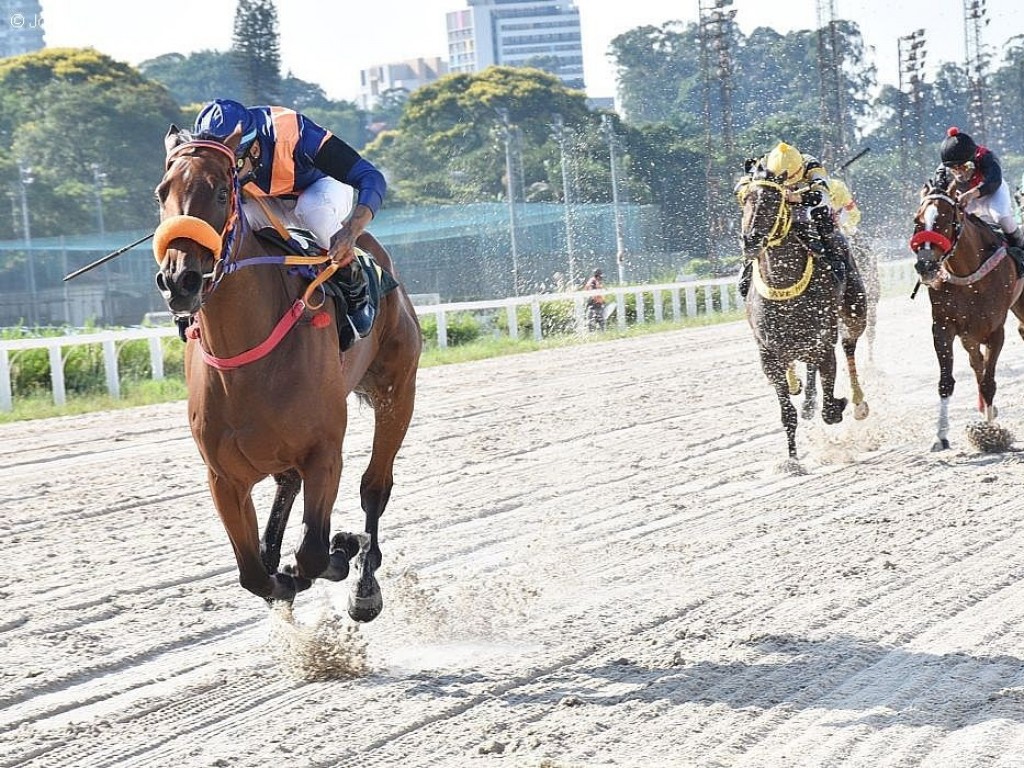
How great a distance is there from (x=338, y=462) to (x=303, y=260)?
A: 0.74 m

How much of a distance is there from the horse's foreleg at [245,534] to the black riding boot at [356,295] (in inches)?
32.5

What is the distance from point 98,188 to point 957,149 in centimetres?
3549

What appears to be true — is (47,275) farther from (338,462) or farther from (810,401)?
(338,462)

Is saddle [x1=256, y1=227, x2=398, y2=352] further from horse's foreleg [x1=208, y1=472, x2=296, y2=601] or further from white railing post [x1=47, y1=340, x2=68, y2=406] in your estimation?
white railing post [x1=47, y1=340, x2=68, y2=406]

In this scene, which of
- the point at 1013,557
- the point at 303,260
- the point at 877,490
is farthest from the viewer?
the point at 877,490

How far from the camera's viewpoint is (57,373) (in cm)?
1564

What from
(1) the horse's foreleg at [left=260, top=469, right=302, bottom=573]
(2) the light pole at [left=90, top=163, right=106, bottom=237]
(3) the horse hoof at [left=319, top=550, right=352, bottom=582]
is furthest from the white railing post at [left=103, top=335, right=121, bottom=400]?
(2) the light pole at [left=90, top=163, right=106, bottom=237]

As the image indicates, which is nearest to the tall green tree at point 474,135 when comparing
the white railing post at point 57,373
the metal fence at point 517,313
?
the metal fence at point 517,313

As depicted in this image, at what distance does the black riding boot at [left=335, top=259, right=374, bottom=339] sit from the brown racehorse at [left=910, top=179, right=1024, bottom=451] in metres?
5.11

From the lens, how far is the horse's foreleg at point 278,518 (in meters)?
5.77

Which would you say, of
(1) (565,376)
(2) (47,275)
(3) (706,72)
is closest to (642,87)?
(3) (706,72)

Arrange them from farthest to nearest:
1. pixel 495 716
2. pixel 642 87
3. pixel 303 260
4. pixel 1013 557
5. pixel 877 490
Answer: pixel 642 87, pixel 877 490, pixel 1013 557, pixel 303 260, pixel 495 716

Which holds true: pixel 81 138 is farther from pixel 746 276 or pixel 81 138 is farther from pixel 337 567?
pixel 337 567

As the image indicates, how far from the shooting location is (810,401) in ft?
32.8
